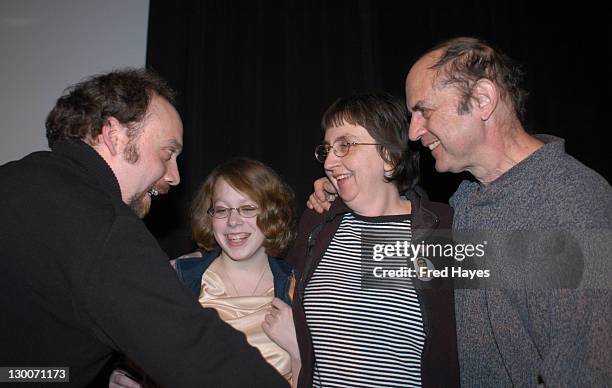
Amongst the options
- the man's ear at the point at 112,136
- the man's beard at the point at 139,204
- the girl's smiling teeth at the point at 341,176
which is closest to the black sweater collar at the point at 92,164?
the man's ear at the point at 112,136

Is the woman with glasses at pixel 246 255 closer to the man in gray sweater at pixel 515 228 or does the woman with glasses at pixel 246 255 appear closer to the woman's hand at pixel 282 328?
the woman's hand at pixel 282 328

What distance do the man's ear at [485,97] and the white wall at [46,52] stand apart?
2399mm

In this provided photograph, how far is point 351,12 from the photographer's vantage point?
3.13 meters

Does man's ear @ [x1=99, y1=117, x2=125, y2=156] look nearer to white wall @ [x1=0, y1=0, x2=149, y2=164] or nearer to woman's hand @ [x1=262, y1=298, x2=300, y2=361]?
woman's hand @ [x1=262, y1=298, x2=300, y2=361]

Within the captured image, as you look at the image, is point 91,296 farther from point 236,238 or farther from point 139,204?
point 236,238

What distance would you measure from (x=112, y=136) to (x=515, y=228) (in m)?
1.34

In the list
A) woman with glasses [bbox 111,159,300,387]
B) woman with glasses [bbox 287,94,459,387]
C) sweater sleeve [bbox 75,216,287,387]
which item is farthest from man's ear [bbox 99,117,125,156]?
woman with glasses [bbox 287,94,459,387]

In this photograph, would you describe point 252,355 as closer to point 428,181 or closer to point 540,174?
point 540,174

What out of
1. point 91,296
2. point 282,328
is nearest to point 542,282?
point 282,328

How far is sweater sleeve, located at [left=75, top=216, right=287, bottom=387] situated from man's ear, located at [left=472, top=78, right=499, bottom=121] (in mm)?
1199

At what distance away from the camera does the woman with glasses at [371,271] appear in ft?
5.43

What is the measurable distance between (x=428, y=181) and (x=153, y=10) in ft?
7.58

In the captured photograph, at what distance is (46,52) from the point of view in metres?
3.01

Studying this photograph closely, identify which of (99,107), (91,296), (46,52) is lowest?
(91,296)
